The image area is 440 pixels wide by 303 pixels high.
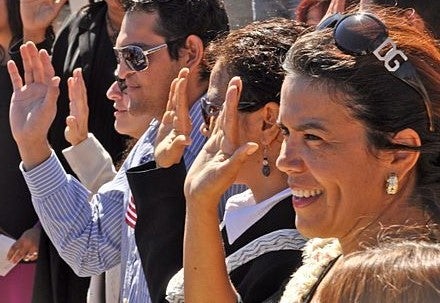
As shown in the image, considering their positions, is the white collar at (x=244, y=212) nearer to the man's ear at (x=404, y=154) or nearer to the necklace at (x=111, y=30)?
the man's ear at (x=404, y=154)

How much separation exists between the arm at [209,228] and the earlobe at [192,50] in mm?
829

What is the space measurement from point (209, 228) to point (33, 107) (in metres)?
1.08

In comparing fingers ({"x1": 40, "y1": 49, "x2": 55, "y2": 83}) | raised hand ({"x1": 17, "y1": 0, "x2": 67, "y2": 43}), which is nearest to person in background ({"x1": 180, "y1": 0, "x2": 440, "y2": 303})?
fingers ({"x1": 40, "y1": 49, "x2": 55, "y2": 83})

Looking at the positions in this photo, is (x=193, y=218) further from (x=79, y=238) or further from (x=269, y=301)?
(x=79, y=238)

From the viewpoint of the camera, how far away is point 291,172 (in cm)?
188

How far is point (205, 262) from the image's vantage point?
2.03 m

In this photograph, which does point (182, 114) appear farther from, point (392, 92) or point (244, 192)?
point (392, 92)

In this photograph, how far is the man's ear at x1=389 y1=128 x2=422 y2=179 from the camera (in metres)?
1.78

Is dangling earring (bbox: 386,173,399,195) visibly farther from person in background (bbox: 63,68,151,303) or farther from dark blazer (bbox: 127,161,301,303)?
person in background (bbox: 63,68,151,303)

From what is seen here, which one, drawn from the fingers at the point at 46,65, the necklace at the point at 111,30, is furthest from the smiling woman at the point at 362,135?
the necklace at the point at 111,30

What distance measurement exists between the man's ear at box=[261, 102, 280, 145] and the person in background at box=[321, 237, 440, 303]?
83cm

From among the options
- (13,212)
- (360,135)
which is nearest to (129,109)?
(13,212)

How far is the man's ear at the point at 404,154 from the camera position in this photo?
5.83 ft

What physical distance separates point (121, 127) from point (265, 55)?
83 centimetres
